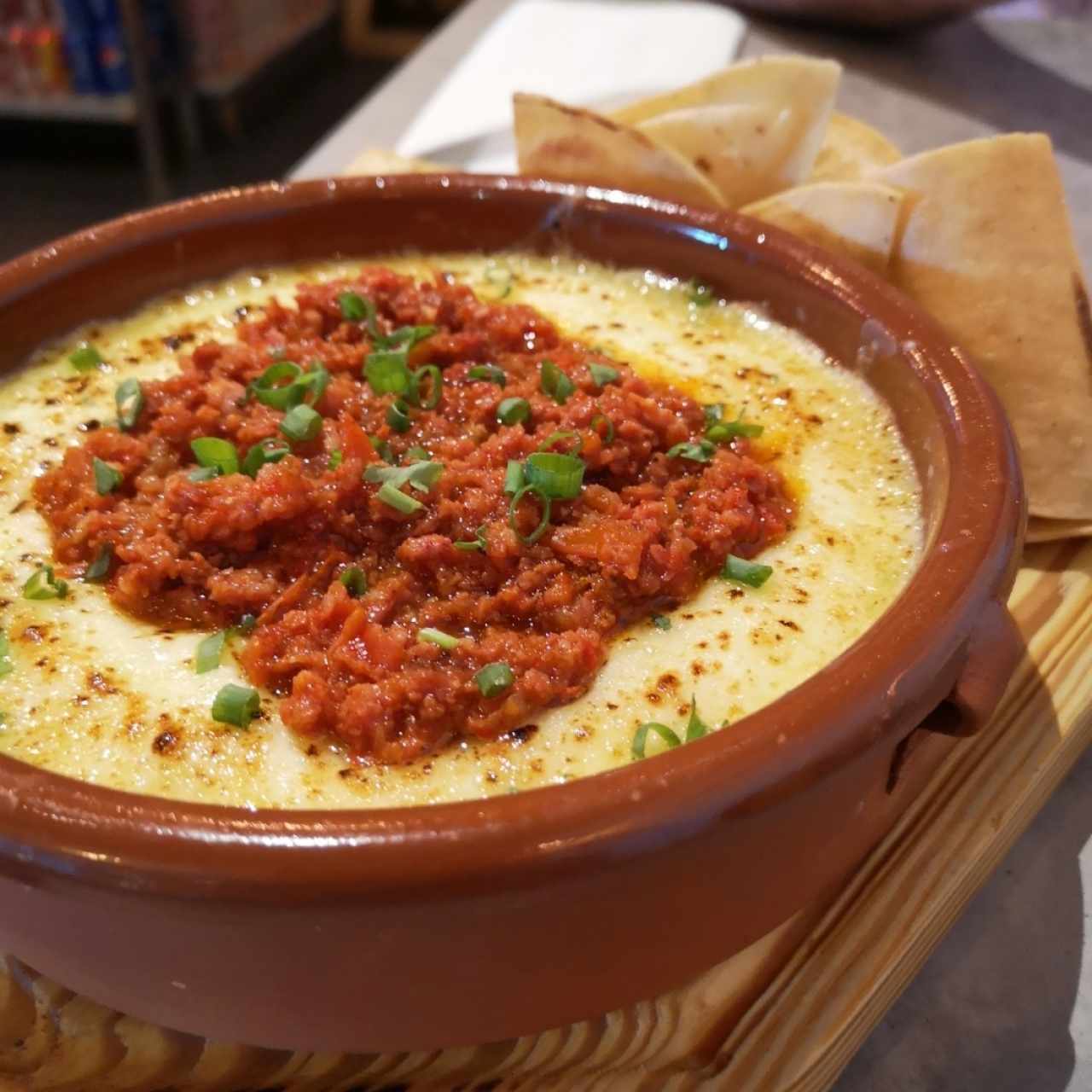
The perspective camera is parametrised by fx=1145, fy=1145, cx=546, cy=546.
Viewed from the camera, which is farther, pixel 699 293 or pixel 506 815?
pixel 699 293

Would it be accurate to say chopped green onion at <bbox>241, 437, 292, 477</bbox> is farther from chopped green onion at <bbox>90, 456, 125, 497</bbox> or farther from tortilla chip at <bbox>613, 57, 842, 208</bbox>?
tortilla chip at <bbox>613, 57, 842, 208</bbox>

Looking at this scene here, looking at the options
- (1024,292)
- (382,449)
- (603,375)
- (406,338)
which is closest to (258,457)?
(382,449)

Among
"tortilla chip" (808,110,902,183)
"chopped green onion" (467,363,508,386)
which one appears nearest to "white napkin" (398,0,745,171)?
"tortilla chip" (808,110,902,183)

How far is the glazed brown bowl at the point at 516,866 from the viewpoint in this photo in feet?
2.88

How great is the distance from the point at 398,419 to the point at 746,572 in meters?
0.53

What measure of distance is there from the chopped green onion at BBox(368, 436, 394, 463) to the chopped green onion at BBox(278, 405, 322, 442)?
0.07m

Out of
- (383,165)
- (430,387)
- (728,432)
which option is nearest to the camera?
(728,432)

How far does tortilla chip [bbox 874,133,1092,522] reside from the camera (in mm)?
1598

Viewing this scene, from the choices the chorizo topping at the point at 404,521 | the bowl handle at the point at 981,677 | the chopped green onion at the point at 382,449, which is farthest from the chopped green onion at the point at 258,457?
the bowl handle at the point at 981,677

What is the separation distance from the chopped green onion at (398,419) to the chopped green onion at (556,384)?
201 millimetres

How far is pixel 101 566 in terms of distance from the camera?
1.36 metres

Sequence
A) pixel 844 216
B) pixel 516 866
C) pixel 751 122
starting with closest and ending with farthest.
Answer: pixel 516 866
pixel 844 216
pixel 751 122

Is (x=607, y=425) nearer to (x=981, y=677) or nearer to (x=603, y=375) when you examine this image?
(x=603, y=375)

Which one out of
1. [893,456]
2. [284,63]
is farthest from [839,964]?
[284,63]
